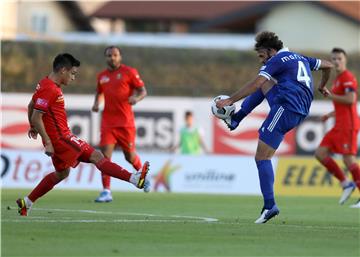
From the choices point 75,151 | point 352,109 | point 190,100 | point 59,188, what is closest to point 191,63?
point 190,100

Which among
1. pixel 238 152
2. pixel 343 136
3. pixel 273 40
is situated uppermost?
pixel 273 40

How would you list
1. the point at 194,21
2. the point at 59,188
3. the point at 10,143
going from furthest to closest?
the point at 194,21, the point at 10,143, the point at 59,188

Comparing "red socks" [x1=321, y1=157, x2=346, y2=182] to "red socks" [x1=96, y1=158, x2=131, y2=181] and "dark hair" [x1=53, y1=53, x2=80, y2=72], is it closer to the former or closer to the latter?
"red socks" [x1=96, y1=158, x2=131, y2=181]

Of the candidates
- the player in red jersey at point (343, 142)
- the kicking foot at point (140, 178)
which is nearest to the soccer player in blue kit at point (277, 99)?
the kicking foot at point (140, 178)

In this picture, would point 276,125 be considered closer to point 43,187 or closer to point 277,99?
point 277,99

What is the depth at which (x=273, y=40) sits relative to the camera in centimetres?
1341

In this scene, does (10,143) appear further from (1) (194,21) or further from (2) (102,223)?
(1) (194,21)

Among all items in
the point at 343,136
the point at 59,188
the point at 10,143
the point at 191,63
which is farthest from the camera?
the point at 191,63

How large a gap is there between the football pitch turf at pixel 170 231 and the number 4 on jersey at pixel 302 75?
185 centimetres

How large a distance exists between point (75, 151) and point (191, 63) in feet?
113

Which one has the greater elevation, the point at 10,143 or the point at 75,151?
the point at 75,151

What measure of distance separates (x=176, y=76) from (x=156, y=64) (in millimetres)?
1347

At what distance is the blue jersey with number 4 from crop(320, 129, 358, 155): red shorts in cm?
589

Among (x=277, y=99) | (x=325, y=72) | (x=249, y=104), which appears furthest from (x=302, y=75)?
(x=325, y=72)
